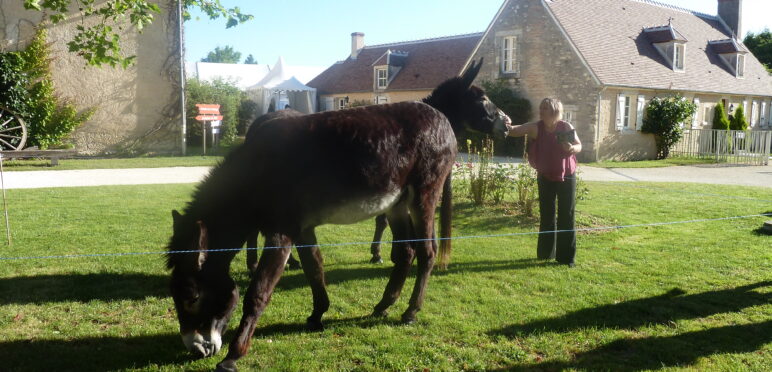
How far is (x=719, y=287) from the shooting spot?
5.39 m

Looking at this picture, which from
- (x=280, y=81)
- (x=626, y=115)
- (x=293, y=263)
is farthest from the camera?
(x=280, y=81)

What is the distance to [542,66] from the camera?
23109 millimetres

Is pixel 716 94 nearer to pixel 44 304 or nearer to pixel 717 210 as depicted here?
pixel 717 210

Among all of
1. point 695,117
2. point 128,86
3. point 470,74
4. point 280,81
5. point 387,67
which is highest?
point 387,67

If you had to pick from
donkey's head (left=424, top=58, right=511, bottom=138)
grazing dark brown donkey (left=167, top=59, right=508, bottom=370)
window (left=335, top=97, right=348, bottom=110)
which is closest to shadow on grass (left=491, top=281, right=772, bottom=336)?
grazing dark brown donkey (left=167, top=59, right=508, bottom=370)

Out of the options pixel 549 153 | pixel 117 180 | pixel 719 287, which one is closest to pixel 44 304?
pixel 549 153

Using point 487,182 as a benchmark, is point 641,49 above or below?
above

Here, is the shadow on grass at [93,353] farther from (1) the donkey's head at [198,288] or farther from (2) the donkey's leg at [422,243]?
(2) the donkey's leg at [422,243]

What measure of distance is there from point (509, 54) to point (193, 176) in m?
15.8

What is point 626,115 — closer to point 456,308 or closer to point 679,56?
point 679,56

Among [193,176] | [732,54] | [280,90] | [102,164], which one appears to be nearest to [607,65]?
[732,54]

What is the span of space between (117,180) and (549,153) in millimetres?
11137

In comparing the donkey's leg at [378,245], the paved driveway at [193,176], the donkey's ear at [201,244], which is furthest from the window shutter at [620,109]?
the donkey's ear at [201,244]

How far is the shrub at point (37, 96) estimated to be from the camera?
1755 centimetres
